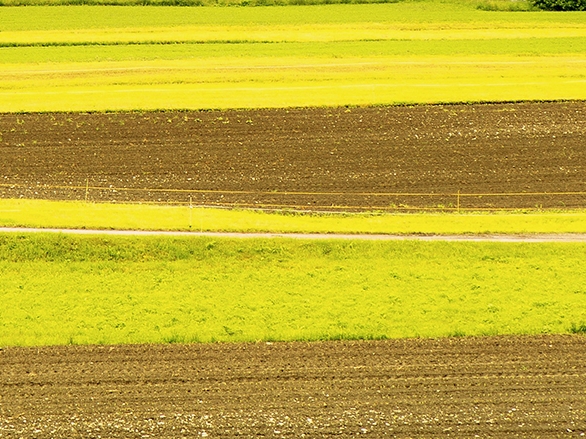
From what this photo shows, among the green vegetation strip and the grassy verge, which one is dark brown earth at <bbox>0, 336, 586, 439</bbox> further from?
the grassy verge

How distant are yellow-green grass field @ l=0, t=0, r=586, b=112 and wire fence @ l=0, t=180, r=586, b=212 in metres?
9.24

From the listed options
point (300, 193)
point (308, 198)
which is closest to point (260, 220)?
point (308, 198)

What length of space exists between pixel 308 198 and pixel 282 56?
71.8 feet

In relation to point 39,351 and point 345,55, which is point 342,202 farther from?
point 345,55

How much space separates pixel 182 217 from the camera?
38938 mm

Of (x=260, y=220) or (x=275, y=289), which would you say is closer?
(x=275, y=289)

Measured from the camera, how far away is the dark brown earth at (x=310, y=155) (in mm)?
42969

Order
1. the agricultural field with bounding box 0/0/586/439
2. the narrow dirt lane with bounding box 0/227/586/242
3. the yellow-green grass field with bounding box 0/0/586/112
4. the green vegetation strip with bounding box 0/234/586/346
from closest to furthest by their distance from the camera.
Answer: the agricultural field with bounding box 0/0/586/439
the green vegetation strip with bounding box 0/234/586/346
the narrow dirt lane with bounding box 0/227/586/242
the yellow-green grass field with bounding box 0/0/586/112

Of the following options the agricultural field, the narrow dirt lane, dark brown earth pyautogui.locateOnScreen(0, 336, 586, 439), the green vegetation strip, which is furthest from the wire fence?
dark brown earth pyautogui.locateOnScreen(0, 336, 586, 439)

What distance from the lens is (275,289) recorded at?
3416cm

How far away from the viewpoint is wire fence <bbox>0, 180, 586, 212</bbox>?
4191cm

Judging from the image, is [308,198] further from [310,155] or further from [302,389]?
[302,389]

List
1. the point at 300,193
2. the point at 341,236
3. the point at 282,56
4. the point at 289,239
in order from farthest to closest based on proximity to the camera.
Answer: the point at 282,56
the point at 300,193
the point at 341,236
the point at 289,239

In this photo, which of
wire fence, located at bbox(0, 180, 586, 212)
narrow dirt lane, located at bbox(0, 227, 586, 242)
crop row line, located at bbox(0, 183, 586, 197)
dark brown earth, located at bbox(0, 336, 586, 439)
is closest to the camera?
dark brown earth, located at bbox(0, 336, 586, 439)
